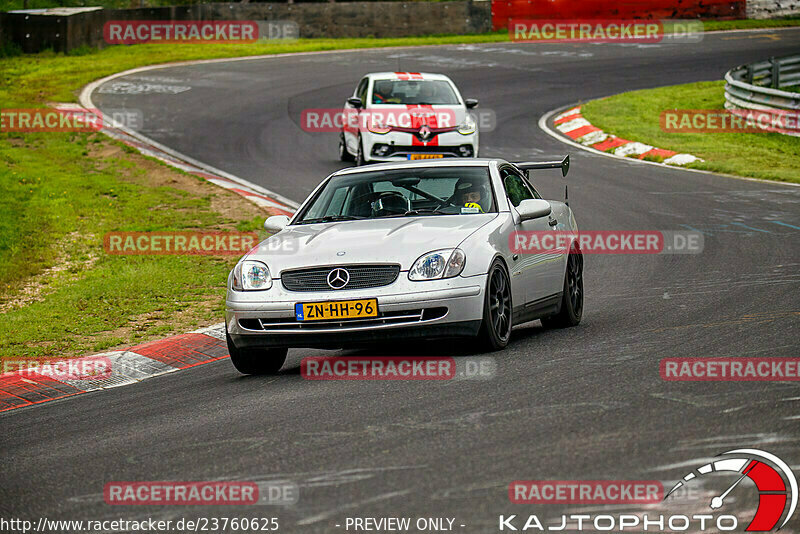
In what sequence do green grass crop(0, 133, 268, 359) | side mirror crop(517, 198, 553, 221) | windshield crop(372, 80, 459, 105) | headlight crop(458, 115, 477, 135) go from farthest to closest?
1. windshield crop(372, 80, 459, 105)
2. headlight crop(458, 115, 477, 135)
3. green grass crop(0, 133, 268, 359)
4. side mirror crop(517, 198, 553, 221)

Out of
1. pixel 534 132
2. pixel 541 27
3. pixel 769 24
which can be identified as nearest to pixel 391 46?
pixel 541 27

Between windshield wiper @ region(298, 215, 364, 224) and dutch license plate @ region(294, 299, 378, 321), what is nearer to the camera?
dutch license plate @ region(294, 299, 378, 321)

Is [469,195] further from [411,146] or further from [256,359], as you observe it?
[411,146]

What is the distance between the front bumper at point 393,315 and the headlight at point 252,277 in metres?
0.15

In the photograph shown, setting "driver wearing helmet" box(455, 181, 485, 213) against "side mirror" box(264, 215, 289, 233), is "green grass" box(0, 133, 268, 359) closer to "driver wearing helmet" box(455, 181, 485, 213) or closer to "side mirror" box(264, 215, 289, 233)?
"side mirror" box(264, 215, 289, 233)

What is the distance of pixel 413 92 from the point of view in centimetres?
2111

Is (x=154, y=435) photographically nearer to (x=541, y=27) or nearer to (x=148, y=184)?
(x=148, y=184)

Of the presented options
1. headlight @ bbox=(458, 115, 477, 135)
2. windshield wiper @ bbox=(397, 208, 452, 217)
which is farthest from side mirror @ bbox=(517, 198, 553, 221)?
headlight @ bbox=(458, 115, 477, 135)

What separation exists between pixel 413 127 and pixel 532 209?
36.3ft

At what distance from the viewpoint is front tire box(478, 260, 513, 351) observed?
8.11 m

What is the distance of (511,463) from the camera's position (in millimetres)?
5277

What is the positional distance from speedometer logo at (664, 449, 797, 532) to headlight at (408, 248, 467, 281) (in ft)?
10.2

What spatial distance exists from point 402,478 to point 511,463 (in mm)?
501

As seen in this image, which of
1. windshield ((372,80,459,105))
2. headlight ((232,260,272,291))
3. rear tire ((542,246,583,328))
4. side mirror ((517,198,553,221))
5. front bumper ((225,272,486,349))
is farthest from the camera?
windshield ((372,80,459,105))
